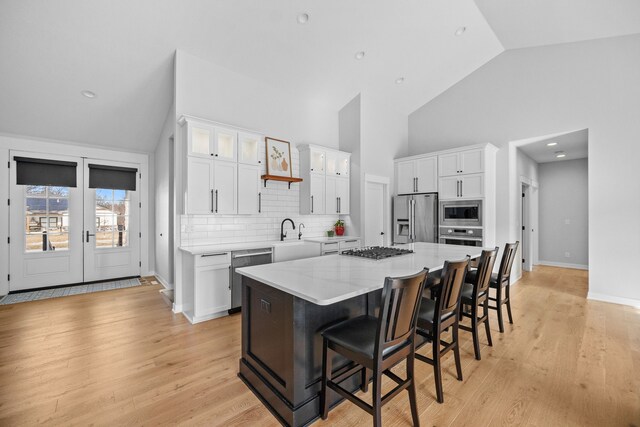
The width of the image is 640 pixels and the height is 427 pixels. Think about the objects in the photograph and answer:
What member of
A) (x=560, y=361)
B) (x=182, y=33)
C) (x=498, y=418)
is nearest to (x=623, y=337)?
(x=560, y=361)

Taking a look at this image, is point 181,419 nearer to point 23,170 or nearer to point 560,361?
point 560,361

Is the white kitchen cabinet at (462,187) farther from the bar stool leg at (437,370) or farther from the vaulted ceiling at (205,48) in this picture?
the bar stool leg at (437,370)

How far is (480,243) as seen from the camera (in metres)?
4.93

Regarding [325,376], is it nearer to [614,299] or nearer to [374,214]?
[374,214]

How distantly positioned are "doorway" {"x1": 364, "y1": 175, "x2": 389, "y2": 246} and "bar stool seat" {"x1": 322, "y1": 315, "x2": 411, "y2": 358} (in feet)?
11.8

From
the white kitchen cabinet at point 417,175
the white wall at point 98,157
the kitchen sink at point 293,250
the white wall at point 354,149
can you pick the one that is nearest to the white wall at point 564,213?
the white kitchen cabinet at point 417,175

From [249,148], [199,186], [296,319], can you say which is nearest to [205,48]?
[249,148]

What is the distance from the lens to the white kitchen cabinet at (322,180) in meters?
4.98

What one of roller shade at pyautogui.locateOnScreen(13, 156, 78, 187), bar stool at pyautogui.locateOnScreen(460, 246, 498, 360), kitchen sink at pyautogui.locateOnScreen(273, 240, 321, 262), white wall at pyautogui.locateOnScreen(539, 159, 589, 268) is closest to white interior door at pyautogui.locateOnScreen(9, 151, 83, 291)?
roller shade at pyautogui.locateOnScreen(13, 156, 78, 187)

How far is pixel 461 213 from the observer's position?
5129mm

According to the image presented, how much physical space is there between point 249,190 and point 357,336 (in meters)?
2.95

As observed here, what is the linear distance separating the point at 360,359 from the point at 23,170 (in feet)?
19.8

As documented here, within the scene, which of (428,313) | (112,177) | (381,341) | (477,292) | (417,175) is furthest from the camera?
(417,175)

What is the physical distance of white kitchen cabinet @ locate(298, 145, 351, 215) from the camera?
498 centimetres
